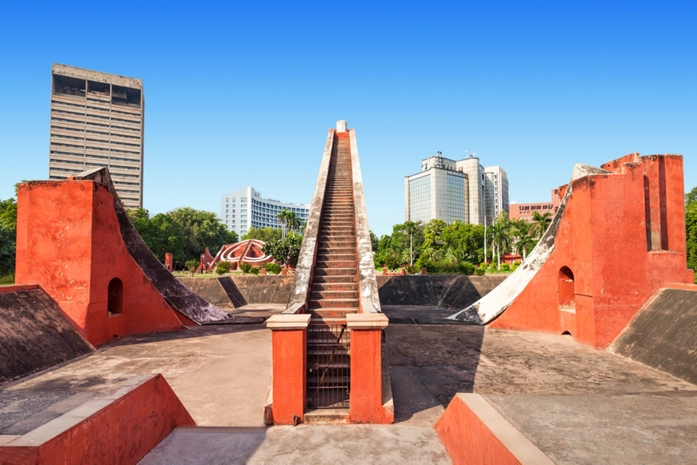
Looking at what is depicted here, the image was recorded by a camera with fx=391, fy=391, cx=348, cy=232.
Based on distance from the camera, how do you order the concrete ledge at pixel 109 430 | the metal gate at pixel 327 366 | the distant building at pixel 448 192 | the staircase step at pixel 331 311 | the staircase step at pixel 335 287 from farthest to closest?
the distant building at pixel 448 192 → the staircase step at pixel 335 287 → the staircase step at pixel 331 311 → the metal gate at pixel 327 366 → the concrete ledge at pixel 109 430

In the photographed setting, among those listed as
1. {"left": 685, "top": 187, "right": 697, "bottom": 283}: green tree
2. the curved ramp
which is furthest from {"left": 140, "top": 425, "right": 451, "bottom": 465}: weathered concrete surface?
{"left": 685, "top": 187, "right": 697, "bottom": 283}: green tree

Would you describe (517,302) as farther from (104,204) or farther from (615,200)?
(104,204)

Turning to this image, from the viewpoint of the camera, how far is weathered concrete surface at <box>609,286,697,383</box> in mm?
7535

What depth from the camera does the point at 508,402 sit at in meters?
3.96

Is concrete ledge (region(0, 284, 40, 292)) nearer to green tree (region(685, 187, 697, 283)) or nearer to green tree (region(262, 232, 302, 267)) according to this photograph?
green tree (region(262, 232, 302, 267))

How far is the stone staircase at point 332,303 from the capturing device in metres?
5.86

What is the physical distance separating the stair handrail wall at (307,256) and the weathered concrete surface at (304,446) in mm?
2101

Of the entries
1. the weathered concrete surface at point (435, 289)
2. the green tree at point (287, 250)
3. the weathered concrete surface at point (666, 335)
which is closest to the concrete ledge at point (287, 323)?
the weathered concrete surface at point (666, 335)

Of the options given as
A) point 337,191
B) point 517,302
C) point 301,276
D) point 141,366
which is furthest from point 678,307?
point 141,366

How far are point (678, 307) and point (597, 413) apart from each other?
7222 mm

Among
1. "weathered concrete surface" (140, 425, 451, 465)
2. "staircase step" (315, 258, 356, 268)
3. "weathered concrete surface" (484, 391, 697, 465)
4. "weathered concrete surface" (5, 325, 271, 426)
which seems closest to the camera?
"weathered concrete surface" (484, 391, 697, 465)

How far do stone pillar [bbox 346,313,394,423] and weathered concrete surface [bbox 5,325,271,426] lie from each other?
1.46 meters

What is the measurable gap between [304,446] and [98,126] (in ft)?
374

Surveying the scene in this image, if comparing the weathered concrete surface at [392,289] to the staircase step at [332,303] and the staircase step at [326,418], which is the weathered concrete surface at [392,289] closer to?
the staircase step at [332,303]
